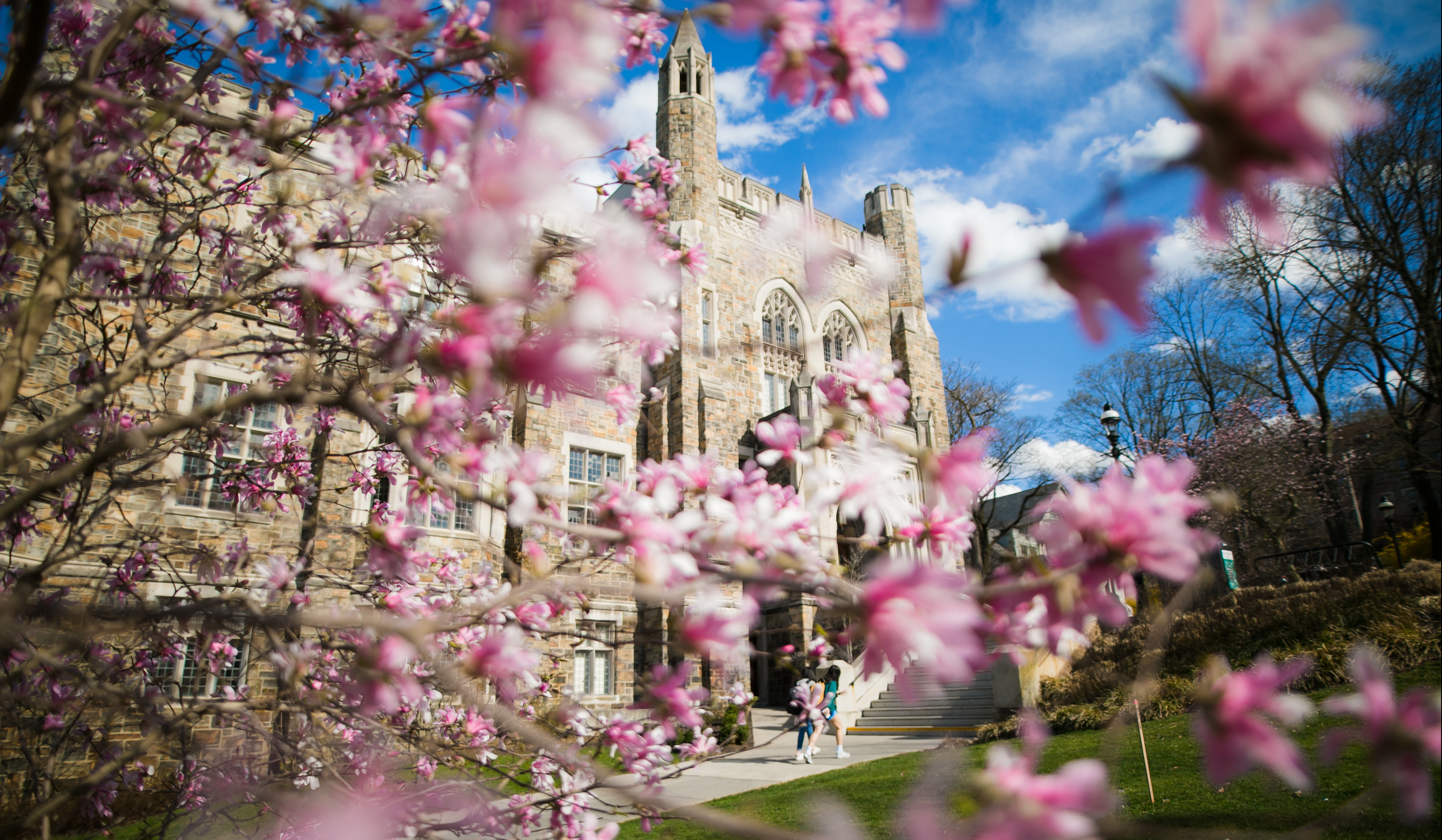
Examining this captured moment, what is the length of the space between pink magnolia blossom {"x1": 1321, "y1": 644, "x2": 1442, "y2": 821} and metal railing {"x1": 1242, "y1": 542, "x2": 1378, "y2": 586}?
1331 centimetres

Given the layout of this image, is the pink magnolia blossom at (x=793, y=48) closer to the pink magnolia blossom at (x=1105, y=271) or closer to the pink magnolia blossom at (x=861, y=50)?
the pink magnolia blossom at (x=861, y=50)

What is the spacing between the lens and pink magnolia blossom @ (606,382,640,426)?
2.74 meters

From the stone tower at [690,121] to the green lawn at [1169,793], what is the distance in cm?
1266

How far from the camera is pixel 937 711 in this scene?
40.1ft

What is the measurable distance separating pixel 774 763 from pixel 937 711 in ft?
12.6

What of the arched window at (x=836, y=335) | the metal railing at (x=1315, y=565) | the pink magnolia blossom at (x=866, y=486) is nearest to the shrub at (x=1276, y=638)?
the metal railing at (x=1315, y=565)

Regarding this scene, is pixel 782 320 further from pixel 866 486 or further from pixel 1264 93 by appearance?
pixel 1264 93

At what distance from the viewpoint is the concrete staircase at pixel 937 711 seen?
36.9 ft

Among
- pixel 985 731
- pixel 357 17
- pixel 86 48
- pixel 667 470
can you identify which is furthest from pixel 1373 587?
pixel 86 48

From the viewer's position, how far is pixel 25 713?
14.6 ft

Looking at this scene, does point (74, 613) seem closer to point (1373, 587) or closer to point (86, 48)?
point (86, 48)

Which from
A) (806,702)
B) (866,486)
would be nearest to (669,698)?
(866,486)

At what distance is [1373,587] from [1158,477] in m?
10.1

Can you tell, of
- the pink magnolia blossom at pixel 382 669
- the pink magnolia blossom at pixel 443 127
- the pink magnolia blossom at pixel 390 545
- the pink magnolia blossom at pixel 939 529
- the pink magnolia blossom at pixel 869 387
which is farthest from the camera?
the pink magnolia blossom at pixel 869 387
